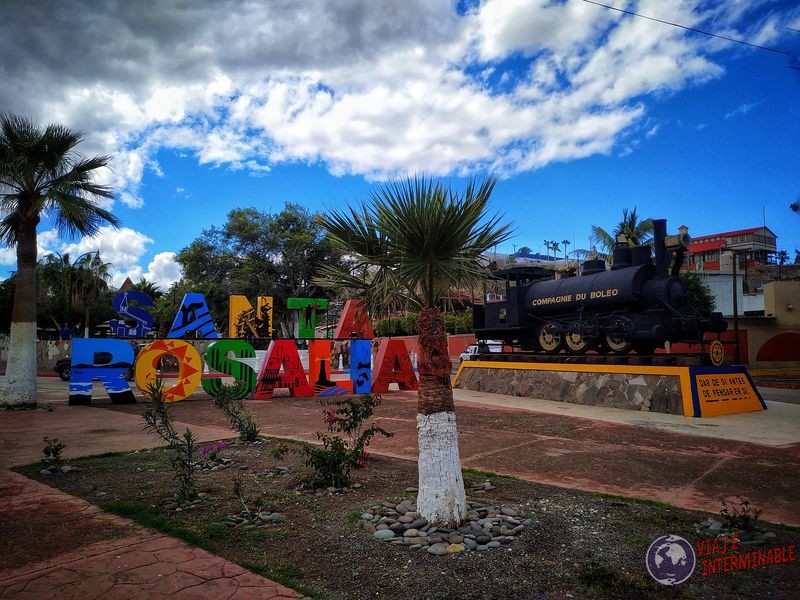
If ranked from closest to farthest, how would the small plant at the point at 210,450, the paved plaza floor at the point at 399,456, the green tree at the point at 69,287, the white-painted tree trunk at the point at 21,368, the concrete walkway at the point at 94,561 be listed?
the concrete walkway at the point at 94,561 → the paved plaza floor at the point at 399,456 → the small plant at the point at 210,450 → the white-painted tree trunk at the point at 21,368 → the green tree at the point at 69,287

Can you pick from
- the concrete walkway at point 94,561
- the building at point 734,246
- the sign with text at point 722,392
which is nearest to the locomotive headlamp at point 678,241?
the sign with text at point 722,392

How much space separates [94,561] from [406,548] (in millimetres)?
2216

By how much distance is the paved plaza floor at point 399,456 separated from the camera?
357 centimetres

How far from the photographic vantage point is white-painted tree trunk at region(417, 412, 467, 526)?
4.33 metres

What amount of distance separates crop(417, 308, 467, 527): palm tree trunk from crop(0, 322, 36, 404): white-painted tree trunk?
41.0ft

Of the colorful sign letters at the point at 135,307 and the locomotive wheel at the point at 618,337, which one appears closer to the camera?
the locomotive wheel at the point at 618,337

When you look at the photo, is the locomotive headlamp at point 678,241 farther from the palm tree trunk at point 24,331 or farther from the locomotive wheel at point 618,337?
the palm tree trunk at point 24,331

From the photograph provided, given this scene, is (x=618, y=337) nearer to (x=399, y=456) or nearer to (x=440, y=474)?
(x=399, y=456)

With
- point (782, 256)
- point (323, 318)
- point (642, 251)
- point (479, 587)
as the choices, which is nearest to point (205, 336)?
point (642, 251)

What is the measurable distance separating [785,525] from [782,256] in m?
66.8

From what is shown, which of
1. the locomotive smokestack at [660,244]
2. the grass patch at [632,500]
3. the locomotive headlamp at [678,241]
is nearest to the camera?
the grass patch at [632,500]

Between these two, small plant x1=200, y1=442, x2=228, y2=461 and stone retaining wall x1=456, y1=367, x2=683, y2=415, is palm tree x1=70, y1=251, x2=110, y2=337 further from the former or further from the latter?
small plant x1=200, y1=442, x2=228, y2=461

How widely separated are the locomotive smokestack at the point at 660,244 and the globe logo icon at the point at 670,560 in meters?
10.8

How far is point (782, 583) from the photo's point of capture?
3396mm
